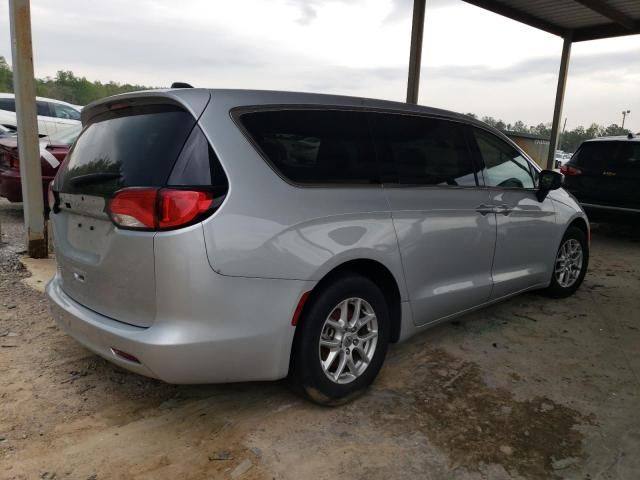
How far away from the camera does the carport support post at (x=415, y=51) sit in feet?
27.8

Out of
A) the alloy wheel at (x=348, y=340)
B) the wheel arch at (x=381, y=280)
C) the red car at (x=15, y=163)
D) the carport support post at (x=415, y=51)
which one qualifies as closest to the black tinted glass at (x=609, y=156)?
the carport support post at (x=415, y=51)

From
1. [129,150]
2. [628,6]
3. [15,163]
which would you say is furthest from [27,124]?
[628,6]

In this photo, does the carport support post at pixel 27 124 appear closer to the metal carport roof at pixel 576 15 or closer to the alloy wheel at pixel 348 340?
the alloy wheel at pixel 348 340

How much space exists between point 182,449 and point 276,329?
0.71 m

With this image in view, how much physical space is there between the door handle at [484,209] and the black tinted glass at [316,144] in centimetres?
101

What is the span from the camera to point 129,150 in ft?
8.13

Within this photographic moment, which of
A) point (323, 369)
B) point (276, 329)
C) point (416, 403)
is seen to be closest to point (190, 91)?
point (276, 329)

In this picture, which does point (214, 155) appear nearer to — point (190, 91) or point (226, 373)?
point (190, 91)

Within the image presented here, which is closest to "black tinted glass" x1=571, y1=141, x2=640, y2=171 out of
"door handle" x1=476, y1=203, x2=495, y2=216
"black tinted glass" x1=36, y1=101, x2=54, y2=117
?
"door handle" x1=476, y1=203, x2=495, y2=216

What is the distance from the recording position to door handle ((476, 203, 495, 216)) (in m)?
3.61

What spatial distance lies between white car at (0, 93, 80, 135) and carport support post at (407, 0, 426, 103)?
7539mm

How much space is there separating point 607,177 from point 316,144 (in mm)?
6506

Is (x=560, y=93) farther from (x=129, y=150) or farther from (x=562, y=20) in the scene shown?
(x=129, y=150)

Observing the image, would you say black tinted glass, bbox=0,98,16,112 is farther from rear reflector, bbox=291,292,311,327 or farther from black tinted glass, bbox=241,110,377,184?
rear reflector, bbox=291,292,311,327
